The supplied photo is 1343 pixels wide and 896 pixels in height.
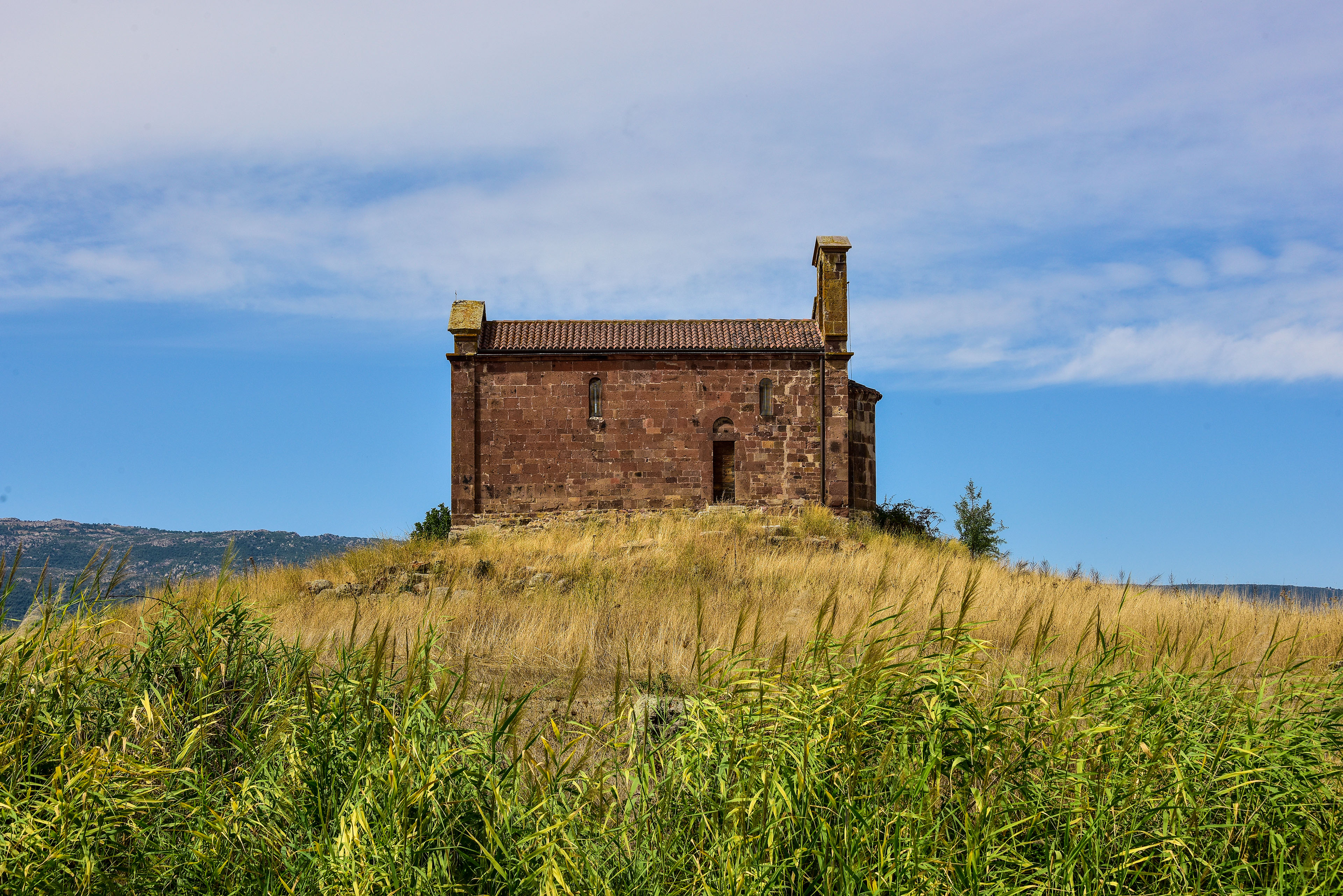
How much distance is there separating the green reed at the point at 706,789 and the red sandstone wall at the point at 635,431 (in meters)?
18.0

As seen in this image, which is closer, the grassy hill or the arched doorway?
the grassy hill

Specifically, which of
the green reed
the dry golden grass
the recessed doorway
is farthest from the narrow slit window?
the green reed

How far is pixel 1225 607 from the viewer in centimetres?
1095

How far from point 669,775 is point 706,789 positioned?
0.18 metres

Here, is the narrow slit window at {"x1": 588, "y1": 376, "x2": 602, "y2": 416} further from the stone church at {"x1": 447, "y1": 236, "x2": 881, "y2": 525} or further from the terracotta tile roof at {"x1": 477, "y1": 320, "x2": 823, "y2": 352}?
the terracotta tile roof at {"x1": 477, "y1": 320, "x2": 823, "y2": 352}

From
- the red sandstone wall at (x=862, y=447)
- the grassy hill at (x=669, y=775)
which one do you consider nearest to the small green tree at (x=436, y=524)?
the red sandstone wall at (x=862, y=447)

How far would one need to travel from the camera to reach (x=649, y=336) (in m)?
23.2

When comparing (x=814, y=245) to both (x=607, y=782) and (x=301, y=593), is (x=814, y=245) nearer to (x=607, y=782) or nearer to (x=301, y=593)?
(x=301, y=593)

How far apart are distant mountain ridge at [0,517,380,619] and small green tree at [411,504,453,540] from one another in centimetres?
311

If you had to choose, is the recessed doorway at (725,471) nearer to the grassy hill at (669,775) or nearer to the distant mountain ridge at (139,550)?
the distant mountain ridge at (139,550)

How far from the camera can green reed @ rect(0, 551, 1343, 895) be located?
3.29 m

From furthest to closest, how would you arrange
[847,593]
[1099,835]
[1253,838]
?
1. [847,593]
2. [1253,838]
3. [1099,835]

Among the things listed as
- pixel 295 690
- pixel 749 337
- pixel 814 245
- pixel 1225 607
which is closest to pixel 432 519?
pixel 749 337

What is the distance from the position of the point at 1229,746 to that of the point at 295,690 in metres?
4.35
